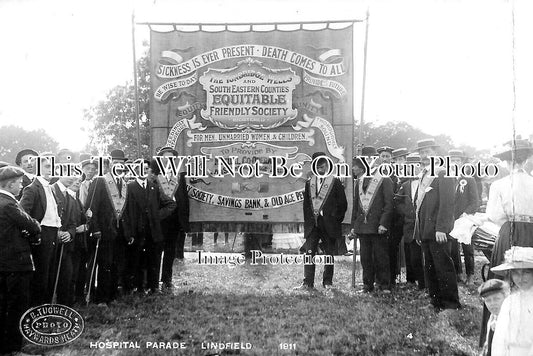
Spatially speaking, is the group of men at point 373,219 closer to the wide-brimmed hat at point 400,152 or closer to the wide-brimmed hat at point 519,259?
the wide-brimmed hat at point 400,152

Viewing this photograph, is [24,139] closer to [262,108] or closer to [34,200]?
[34,200]

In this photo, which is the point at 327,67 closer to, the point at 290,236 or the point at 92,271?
the point at 290,236

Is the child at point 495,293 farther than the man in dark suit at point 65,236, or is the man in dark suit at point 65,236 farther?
the man in dark suit at point 65,236

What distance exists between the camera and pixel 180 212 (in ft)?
15.7

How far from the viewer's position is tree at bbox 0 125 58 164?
4.45 metres

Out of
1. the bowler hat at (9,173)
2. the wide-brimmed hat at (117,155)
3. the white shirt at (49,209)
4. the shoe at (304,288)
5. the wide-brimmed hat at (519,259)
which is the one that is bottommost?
the shoe at (304,288)

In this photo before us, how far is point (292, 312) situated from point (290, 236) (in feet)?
3.31

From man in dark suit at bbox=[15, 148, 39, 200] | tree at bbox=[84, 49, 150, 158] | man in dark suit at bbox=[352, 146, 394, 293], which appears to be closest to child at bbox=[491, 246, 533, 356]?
man in dark suit at bbox=[352, 146, 394, 293]

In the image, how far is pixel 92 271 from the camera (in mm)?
4352

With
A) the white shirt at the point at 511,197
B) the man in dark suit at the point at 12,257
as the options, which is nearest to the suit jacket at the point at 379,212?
the white shirt at the point at 511,197

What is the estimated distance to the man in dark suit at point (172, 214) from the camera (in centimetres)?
472

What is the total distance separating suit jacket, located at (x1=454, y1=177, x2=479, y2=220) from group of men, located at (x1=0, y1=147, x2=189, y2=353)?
107 inches

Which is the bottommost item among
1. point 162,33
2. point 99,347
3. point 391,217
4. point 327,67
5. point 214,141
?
point 99,347

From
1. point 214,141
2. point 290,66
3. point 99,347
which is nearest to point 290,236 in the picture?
point 214,141
